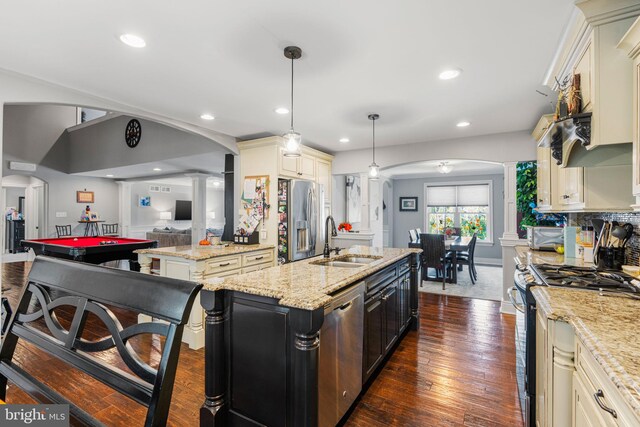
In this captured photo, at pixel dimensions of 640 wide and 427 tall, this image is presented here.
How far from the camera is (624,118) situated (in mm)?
1562

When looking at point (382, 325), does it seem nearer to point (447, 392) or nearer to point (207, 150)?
point (447, 392)

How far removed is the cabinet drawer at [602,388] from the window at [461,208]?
7173mm

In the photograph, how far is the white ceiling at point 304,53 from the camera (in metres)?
1.73

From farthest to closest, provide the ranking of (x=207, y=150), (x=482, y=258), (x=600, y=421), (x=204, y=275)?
(x=482, y=258)
(x=207, y=150)
(x=204, y=275)
(x=600, y=421)

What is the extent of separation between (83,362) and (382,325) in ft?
6.40

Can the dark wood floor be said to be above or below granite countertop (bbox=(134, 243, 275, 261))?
below

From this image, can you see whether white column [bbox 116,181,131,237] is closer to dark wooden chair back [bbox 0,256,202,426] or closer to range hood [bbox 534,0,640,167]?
dark wooden chair back [bbox 0,256,202,426]

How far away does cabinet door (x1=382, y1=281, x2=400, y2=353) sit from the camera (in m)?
2.50

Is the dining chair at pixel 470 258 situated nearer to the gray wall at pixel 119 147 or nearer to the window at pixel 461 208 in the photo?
the window at pixel 461 208

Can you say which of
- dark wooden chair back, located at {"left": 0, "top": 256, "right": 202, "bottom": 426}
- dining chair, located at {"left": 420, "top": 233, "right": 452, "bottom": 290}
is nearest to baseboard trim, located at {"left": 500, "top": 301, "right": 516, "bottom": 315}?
dining chair, located at {"left": 420, "top": 233, "right": 452, "bottom": 290}

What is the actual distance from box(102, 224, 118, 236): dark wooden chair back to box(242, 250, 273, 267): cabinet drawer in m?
7.54

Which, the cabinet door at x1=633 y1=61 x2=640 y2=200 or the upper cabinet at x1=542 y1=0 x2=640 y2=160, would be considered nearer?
the cabinet door at x1=633 y1=61 x2=640 y2=200

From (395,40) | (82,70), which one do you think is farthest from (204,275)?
(395,40)

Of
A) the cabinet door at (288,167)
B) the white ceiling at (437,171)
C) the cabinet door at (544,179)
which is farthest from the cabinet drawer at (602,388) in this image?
the white ceiling at (437,171)
